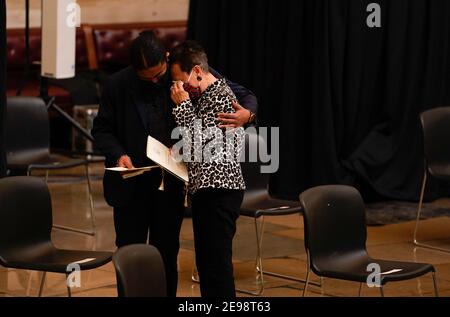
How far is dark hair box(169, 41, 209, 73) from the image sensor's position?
16.5ft

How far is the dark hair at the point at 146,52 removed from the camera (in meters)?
5.07

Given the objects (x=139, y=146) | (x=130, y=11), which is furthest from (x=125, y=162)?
(x=130, y=11)

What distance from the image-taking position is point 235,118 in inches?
200

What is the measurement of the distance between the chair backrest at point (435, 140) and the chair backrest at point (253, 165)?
4.87 ft

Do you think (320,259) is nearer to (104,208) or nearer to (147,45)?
(147,45)

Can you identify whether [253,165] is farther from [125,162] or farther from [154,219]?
Answer: [125,162]

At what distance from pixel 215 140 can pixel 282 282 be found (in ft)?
6.60

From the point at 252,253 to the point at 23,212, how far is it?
Answer: 2445 millimetres

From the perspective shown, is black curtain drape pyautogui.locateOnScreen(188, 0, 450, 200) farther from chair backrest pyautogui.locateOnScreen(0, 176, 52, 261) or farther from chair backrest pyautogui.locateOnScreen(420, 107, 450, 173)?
chair backrest pyautogui.locateOnScreen(0, 176, 52, 261)

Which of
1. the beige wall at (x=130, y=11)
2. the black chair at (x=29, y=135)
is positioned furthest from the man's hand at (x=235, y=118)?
the beige wall at (x=130, y=11)

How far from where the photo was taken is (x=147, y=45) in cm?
507

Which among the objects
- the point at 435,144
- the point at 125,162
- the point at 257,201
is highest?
the point at 125,162

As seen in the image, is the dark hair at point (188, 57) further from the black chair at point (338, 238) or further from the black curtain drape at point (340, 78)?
the black curtain drape at point (340, 78)
